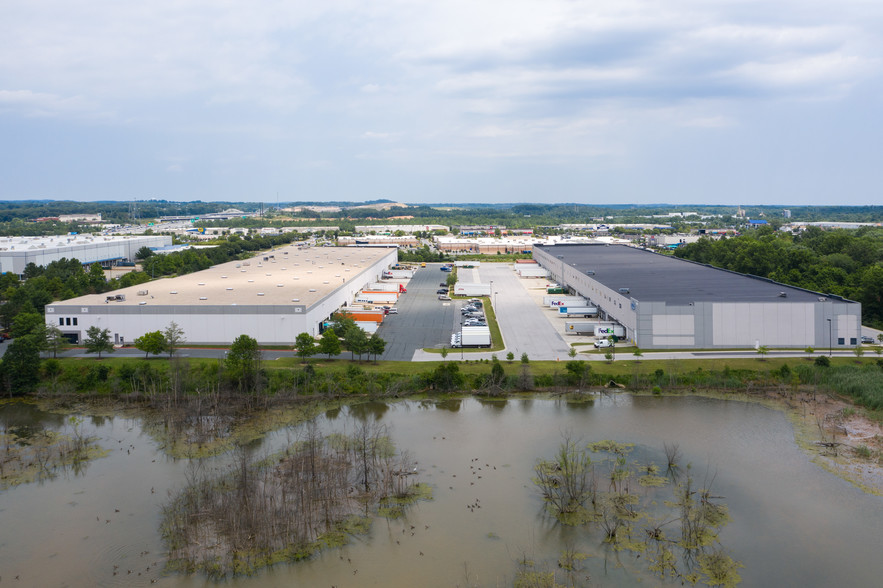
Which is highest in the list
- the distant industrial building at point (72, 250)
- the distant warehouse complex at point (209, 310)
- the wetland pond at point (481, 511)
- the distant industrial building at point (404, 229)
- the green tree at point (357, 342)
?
the distant industrial building at point (404, 229)

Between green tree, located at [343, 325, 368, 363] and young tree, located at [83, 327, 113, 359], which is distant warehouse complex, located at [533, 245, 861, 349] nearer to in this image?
green tree, located at [343, 325, 368, 363]

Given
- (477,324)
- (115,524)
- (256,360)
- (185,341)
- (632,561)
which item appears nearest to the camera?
(632,561)

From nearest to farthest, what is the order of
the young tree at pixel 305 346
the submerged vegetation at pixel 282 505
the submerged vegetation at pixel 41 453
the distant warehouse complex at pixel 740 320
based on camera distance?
the submerged vegetation at pixel 282 505 → the submerged vegetation at pixel 41 453 → the young tree at pixel 305 346 → the distant warehouse complex at pixel 740 320

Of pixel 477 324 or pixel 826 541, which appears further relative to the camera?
pixel 477 324

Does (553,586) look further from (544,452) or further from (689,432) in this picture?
(689,432)

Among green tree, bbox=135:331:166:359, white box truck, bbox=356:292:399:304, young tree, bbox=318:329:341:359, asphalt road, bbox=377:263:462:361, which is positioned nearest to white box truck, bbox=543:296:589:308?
asphalt road, bbox=377:263:462:361

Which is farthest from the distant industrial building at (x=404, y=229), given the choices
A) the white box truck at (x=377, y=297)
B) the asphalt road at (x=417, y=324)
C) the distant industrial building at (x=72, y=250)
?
the white box truck at (x=377, y=297)

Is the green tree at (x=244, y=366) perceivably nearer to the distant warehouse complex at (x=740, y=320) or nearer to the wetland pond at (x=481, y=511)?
the wetland pond at (x=481, y=511)

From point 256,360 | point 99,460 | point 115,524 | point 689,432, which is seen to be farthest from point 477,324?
point 115,524
